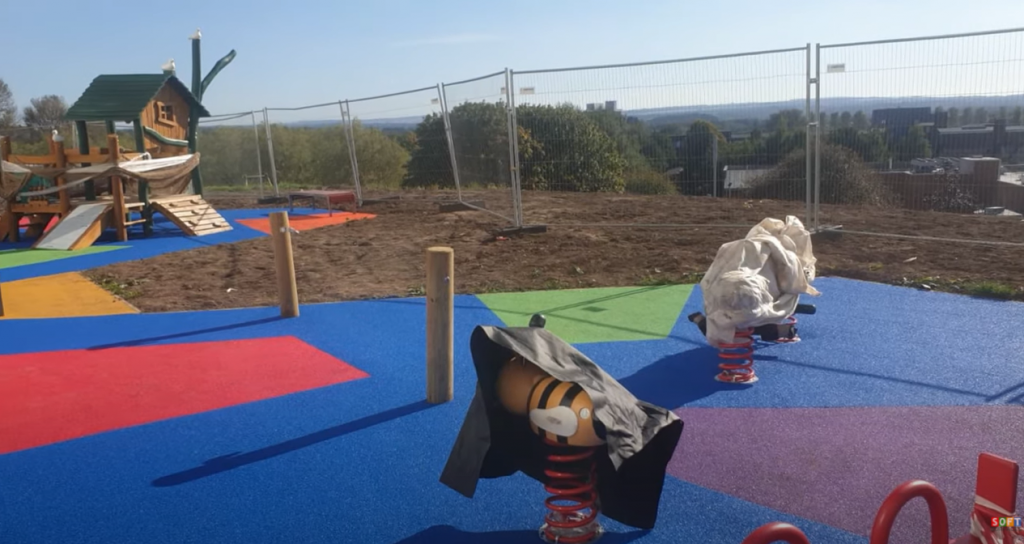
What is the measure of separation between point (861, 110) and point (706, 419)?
6763 millimetres

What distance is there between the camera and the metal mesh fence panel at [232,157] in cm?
2295

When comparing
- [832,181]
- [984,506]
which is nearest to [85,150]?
[832,181]

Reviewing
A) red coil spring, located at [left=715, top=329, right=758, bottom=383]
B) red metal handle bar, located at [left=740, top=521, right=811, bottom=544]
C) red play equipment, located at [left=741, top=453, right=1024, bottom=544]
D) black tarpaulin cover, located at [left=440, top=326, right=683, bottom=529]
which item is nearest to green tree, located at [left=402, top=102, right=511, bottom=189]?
red coil spring, located at [left=715, top=329, right=758, bottom=383]

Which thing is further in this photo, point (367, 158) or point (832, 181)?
point (367, 158)

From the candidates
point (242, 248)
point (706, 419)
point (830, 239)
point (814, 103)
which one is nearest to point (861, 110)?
point (814, 103)

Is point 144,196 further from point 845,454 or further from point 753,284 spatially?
point 845,454

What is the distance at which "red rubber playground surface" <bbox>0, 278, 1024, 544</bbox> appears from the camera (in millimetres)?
4293

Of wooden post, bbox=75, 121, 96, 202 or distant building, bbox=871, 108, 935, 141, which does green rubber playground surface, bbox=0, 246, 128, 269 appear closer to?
wooden post, bbox=75, 121, 96, 202

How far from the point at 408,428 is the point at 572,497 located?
1878 millimetres

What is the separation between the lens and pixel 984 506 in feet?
10.3

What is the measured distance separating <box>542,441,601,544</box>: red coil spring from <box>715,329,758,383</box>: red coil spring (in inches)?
99.2

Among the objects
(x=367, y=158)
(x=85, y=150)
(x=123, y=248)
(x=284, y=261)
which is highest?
(x=85, y=150)

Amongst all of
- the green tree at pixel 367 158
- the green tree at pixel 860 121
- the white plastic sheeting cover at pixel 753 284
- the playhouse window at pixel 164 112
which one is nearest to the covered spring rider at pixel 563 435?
the white plastic sheeting cover at pixel 753 284

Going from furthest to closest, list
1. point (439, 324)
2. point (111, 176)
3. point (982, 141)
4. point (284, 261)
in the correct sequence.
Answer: point (111, 176) < point (982, 141) < point (284, 261) < point (439, 324)
